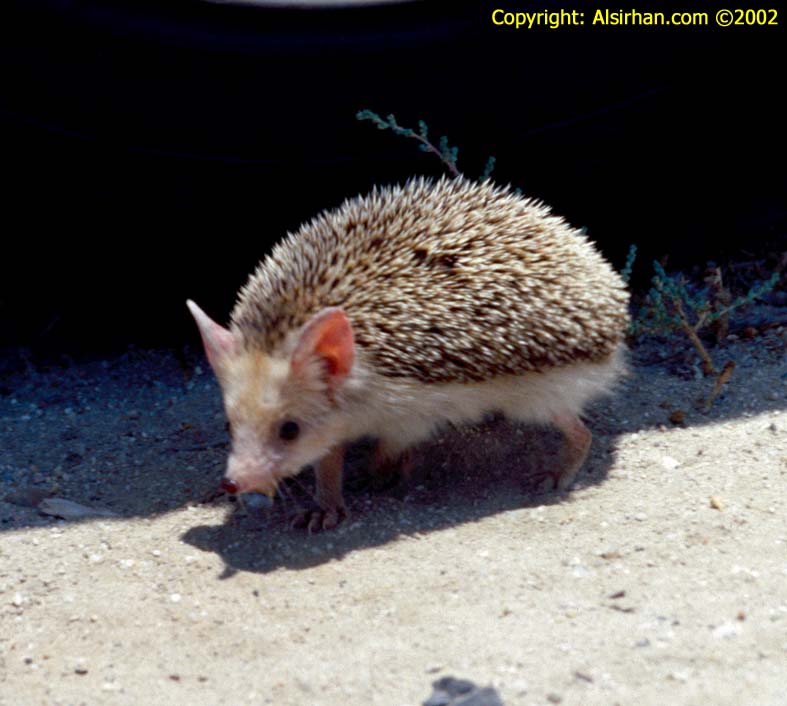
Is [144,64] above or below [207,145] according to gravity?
above

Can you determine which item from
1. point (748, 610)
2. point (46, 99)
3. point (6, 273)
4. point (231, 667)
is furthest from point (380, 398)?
point (6, 273)

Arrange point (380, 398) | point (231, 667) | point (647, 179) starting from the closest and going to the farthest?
1. point (231, 667)
2. point (380, 398)
3. point (647, 179)

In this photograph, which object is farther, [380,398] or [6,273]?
[6,273]

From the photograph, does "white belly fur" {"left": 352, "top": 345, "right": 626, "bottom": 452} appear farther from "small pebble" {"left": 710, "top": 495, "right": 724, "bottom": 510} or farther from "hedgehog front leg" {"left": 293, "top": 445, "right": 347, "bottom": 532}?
"small pebble" {"left": 710, "top": 495, "right": 724, "bottom": 510}

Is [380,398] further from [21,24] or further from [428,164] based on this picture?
[21,24]

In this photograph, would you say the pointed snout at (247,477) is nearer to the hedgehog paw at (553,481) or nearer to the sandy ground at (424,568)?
Result: the sandy ground at (424,568)

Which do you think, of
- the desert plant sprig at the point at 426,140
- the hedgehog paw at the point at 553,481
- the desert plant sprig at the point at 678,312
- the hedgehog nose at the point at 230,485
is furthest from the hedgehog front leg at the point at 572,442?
the hedgehog nose at the point at 230,485

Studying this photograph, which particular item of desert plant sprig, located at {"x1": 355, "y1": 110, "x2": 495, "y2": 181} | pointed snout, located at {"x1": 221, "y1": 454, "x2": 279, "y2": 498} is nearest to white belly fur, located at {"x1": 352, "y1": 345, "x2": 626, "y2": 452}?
pointed snout, located at {"x1": 221, "y1": 454, "x2": 279, "y2": 498}
